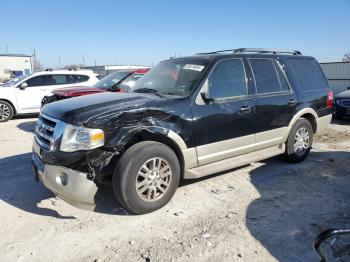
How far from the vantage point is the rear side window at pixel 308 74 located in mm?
5770

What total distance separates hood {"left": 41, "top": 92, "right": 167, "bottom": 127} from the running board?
104 cm

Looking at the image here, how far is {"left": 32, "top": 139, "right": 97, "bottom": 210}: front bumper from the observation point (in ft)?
11.6

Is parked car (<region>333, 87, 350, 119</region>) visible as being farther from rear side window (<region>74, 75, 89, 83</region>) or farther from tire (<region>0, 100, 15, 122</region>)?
tire (<region>0, 100, 15, 122</region>)

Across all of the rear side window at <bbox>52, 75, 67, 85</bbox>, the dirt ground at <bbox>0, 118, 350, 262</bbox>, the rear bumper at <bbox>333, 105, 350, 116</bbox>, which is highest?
the rear side window at <bbox>52, 75, 67, 85</bbox>

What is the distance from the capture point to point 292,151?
574cm

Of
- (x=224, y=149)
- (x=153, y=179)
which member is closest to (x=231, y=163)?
(x=224, y=149)

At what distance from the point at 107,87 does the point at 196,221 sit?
20.7 ft

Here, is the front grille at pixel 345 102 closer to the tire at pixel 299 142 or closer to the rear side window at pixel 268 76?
the tire at pixel 299 142

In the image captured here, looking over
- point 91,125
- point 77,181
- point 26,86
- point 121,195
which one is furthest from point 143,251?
point 26,86

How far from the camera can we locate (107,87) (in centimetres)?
930

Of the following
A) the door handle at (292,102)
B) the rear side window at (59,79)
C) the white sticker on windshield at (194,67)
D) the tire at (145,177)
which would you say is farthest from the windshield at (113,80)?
the tire at (145,177)

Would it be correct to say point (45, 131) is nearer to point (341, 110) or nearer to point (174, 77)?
point (174, 77)

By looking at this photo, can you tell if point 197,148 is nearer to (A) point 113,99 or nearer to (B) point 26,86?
(A) point 113,99

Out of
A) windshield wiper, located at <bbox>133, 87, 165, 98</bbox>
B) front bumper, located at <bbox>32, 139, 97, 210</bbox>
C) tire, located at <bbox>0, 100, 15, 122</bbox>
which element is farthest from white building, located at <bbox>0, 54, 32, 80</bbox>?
front bumper, located at <bbox>32, 139, 97, 210</bbox>
